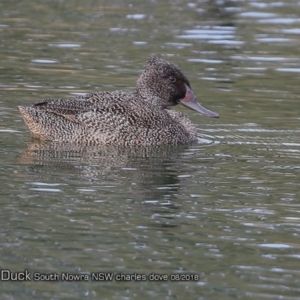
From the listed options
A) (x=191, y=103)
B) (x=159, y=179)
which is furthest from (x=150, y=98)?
(x=159, y=179)

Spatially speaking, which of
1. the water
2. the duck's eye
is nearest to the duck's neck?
the duck's eye

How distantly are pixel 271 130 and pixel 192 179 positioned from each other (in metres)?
2.83

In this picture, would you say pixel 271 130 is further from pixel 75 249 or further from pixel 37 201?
pixel 75 249

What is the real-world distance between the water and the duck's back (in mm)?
260

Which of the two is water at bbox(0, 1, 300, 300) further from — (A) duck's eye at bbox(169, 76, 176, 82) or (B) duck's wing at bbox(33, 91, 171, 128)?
(A) duck's eye at bbox(169, 76, 176, 82)

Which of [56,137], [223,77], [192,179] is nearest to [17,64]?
[223,77]

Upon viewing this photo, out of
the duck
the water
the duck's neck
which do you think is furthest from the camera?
the duck's neck

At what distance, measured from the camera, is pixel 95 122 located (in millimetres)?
13055

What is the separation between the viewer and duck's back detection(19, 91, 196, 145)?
42.9 ft

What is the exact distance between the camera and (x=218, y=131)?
1390 centimetres

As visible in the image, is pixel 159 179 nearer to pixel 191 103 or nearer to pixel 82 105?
pixel 82 105

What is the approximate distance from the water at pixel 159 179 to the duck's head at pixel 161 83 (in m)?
0.64

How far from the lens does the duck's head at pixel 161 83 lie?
1378cm

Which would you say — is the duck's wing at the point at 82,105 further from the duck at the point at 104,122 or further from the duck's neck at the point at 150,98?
the duck's neck at the point at 150,98
